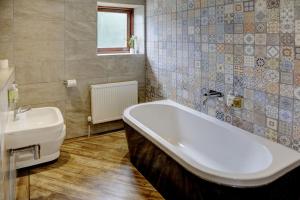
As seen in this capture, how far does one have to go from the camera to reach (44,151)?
3006mm

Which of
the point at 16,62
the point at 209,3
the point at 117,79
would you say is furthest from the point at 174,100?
the point at 16,62

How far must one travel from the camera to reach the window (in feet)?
13.7

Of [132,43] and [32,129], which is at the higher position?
[132,43]

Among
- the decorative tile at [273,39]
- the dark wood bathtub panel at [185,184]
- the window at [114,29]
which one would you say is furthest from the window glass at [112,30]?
the decorative tile at [273,39]

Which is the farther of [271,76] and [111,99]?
[111,99]

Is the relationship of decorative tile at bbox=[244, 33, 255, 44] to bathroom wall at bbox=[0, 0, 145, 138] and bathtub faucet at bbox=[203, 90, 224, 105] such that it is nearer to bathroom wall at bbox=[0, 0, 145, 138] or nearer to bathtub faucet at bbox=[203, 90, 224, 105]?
bathtub faucet at bbox=[203, 90, 224, 105]

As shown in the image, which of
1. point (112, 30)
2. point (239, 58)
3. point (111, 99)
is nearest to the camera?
point (239, 58)

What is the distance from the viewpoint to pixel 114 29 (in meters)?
4.32

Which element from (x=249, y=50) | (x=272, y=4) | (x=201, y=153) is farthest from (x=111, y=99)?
(x=272, y=4)

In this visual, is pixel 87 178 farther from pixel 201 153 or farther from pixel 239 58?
pixel 239 58

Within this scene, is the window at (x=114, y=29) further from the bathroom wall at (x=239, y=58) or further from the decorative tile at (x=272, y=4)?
the decorative tile at (x=272, y=4)

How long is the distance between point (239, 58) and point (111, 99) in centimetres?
198

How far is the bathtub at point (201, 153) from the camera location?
5.80ft

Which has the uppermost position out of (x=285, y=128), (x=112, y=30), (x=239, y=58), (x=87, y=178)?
(x=112, y=30)
